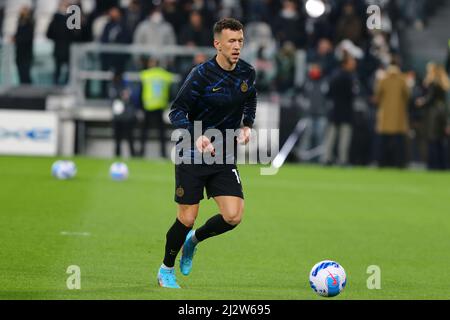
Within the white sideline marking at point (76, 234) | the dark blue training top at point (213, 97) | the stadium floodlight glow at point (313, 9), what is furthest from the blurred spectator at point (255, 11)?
the dark blue training top at point (213, 97)

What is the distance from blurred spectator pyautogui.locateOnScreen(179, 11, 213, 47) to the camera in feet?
93.7

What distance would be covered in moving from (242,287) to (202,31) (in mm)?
19315

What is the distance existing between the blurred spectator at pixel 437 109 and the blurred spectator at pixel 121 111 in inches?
262

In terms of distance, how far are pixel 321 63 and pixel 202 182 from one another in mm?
18549

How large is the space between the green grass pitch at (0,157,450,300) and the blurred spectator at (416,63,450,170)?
11.1 feet

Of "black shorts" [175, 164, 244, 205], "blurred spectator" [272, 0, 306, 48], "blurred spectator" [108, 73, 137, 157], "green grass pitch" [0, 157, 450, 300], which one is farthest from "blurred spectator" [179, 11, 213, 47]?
"black shorts" [175, 164, 244, 205]

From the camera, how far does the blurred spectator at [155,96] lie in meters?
27.2

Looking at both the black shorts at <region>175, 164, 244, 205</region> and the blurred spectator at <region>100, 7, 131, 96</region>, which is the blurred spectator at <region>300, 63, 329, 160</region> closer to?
the blurred spectator at <region>100, 7, 131, 96</region>

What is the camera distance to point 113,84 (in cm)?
2745

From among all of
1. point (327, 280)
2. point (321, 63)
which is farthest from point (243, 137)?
point (321, 63)

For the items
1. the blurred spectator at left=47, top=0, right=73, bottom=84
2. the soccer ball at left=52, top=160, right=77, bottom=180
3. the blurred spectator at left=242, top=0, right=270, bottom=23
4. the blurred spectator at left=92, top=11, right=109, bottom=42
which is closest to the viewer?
the soccer ball at left=52, top=160, right=77, bottom=180

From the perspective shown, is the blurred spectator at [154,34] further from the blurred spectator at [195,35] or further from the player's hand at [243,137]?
the player's hand at [243,137]

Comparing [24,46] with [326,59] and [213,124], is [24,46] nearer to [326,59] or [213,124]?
[326,59]

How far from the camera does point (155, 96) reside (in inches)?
1081
